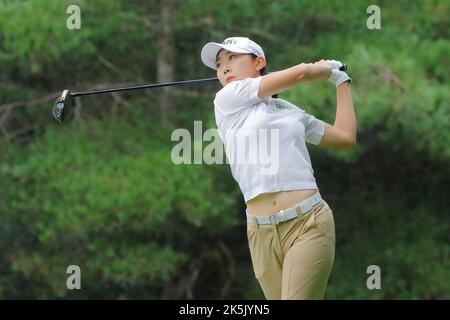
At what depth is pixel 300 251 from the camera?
9.98 feet

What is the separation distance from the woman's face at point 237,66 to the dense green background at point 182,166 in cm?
441

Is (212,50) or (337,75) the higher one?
(212,50)

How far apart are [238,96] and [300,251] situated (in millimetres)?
505

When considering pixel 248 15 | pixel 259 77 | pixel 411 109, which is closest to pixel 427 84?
pixel 411 109

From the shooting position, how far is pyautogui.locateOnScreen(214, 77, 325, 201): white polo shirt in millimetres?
3070

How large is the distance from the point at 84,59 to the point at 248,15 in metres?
1.54

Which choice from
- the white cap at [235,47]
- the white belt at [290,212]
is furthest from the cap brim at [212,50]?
the white belt at [290,212]

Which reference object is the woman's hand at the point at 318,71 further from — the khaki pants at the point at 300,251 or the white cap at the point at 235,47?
the khaki pants at the point at 300,251

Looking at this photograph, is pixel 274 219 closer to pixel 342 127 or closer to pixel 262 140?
pixel 262 140

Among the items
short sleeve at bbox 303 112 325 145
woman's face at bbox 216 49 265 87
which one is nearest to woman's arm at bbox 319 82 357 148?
short sleeve at bbox 303 112 325 145

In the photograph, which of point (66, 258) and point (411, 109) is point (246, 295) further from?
point (411, 109)

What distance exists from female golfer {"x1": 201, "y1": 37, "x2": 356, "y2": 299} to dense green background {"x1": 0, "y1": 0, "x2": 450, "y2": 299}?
457 cm

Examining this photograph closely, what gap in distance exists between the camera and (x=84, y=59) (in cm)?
928

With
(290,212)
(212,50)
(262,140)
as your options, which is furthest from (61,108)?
(290,212)
